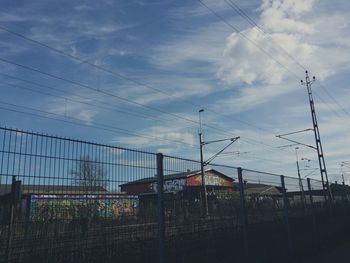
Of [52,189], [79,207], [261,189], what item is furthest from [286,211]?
[52,189]

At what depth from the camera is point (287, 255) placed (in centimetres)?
1109

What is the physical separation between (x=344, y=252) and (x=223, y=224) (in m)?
6.49

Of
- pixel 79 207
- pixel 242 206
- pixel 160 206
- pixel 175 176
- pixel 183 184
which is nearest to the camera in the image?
pixel 79 207

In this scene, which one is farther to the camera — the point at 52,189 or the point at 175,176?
the point at 175,176

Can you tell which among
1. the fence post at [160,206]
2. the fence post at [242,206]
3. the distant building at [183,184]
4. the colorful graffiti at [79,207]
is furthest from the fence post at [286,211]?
the colorful graffiti at [79,207]

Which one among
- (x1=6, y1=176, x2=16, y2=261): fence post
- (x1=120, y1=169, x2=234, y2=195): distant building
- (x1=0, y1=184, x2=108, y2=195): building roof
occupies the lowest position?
(x1=6, y1=176, x2=16, y2=261): fence post

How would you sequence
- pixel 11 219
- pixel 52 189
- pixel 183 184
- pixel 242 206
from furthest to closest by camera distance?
pixel 242 206 → pixel 183 184 → pixel 52 189 → pixel 11 219

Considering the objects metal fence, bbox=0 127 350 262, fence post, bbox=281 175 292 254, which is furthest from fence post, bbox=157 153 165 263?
fence post, bbox=281 175 292 254

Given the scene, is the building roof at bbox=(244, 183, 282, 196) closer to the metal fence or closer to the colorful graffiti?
the metal fence

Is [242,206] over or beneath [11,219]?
over

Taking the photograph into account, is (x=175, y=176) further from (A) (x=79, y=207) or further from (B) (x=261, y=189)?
(B) (x=261, y=189)

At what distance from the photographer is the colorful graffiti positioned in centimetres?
545

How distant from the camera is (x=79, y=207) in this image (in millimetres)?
5812

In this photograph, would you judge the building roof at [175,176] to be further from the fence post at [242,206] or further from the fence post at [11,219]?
the fence post at [11,219]
